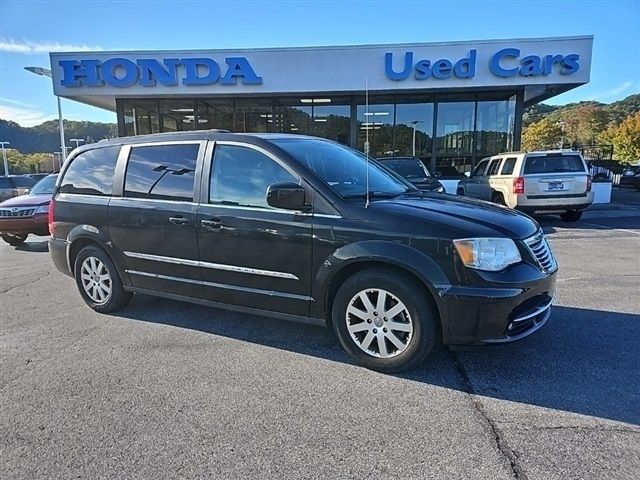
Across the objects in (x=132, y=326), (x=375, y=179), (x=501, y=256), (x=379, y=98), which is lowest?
(x=132, y=326)

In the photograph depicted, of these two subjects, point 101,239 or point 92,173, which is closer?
point 101,239

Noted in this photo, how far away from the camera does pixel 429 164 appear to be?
18.1 m

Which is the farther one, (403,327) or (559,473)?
(403,327)

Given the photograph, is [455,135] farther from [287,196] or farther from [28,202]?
[287,196]

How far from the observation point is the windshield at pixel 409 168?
36.7 feet

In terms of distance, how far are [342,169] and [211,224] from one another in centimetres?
131

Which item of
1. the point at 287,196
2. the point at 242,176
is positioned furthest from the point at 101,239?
the point at 287,196

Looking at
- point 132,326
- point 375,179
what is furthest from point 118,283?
point 375,179

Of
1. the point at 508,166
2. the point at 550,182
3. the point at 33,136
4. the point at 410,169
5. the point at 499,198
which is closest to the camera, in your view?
the point at 550,182

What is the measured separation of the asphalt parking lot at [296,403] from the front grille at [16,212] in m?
5.84

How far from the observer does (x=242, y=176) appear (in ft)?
13.5

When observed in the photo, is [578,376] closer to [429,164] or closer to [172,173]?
[172,173]

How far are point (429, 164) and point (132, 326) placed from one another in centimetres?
1529

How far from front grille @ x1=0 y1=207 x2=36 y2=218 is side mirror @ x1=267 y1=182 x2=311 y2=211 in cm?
841
